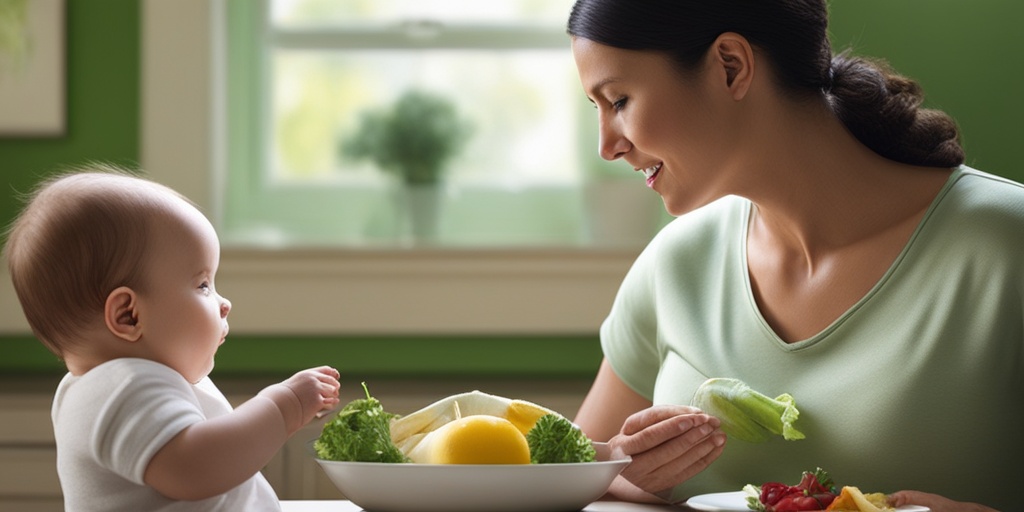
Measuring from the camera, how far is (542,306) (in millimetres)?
3059

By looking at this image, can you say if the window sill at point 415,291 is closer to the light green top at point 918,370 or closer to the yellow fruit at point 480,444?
the light green top at point 918,370

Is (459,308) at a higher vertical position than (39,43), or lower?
lower

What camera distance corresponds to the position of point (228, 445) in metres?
1.16

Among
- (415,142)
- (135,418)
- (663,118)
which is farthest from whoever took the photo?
(415,142)

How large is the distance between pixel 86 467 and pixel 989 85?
2562mm

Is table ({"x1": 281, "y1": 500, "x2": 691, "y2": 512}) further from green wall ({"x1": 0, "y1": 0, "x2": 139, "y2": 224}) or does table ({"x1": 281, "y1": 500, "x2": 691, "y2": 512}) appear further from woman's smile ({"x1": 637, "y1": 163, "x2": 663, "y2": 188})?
green wall ({"x1": 0, "y1": 0, "x2": 139, "y2": 224})

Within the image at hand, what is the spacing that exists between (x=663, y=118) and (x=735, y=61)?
0.14 metres

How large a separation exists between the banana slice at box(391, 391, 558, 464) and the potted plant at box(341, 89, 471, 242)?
5.77 feet

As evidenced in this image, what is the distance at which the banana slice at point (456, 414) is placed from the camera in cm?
131

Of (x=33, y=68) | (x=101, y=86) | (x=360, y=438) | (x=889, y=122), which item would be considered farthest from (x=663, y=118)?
(x=33, y=68)

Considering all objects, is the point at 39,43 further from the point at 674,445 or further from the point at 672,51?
the point at 674,445

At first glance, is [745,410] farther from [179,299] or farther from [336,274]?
[336,274]

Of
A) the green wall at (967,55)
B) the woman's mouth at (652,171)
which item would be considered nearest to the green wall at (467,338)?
the green wall at (967,55)

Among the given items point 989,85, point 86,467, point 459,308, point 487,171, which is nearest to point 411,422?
point 86,467
